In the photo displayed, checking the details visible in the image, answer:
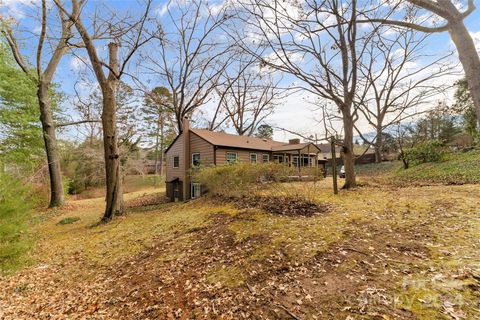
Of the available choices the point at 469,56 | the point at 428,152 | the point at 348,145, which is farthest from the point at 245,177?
the point at 428,152

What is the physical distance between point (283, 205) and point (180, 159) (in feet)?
39.5

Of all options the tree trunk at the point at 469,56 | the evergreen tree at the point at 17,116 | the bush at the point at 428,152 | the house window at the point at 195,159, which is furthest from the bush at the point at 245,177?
the bush at the point at 428,152

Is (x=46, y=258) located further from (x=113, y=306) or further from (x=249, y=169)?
(x=249, y=169)

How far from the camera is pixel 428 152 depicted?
16.8 meters

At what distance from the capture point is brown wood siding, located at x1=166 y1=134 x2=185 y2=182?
17500 mm

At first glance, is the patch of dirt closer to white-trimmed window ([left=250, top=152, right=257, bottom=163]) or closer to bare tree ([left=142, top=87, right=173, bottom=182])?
white-trimmed window ([left=250, top=152, right=257, bottom=163])

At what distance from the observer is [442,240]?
3.89 metres

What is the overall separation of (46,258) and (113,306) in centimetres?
403

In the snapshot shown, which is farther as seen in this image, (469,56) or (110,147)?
(110,147)

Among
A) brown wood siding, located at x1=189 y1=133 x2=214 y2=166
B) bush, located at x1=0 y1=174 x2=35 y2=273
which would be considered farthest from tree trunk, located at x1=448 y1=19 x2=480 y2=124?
brown wood siding, located at x1=189 y1=133 x2=214 y2=166

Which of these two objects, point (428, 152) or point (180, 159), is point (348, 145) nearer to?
point (428, 152)

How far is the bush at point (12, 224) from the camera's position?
4113 mm

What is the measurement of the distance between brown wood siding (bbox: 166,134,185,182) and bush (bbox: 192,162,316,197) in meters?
7.11

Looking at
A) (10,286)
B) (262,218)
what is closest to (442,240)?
(262,218)
